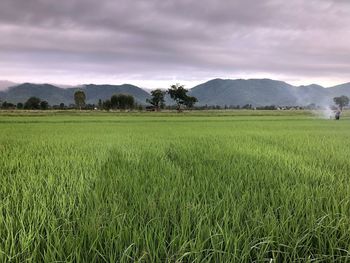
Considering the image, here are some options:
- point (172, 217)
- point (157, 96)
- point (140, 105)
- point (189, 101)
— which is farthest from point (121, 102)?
point (172, 217)

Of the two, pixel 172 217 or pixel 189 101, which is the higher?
pixel 189 101

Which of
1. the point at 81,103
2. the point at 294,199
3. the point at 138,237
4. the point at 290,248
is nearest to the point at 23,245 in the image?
the point at 138,237

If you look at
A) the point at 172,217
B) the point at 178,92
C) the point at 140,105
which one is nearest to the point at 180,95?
the point at 178,92

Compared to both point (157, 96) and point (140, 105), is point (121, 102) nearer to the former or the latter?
point (140, 105)

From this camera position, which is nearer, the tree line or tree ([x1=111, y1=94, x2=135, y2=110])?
the tree line

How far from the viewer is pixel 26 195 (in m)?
3.12

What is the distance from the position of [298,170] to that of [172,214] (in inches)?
110

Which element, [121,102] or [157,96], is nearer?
[157,96]

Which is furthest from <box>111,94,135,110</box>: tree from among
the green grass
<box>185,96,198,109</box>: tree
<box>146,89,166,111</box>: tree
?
the green grass

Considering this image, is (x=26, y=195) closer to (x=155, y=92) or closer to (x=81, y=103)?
(x=155, y=92)

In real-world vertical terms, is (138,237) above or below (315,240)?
above

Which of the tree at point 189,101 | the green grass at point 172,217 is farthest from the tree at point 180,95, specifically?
the green grass at point 172,217

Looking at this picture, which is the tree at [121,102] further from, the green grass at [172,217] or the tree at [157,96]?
the green grass at [172,217]

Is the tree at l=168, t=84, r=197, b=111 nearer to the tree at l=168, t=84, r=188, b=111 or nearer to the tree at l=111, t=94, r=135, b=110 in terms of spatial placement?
the tree at l=168, t=84, r=188, b=111
